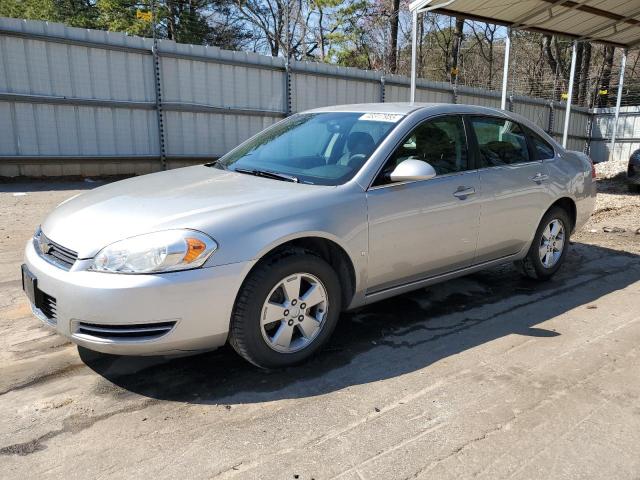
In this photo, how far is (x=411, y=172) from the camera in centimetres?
349

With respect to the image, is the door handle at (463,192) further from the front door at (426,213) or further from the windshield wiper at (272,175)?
the windshield wiper at (272,175)

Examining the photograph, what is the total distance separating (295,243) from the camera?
322cm

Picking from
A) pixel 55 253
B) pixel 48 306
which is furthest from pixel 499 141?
pixel 48 306

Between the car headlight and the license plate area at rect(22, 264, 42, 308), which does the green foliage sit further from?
the car headlight

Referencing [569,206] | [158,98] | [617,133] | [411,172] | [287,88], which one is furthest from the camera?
[617,133]

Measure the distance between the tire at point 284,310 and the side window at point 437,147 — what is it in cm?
86

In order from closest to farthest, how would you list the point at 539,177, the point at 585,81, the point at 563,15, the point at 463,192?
the point at 463,192
the point at 539,177
the point at 563,15
the point at 585,81

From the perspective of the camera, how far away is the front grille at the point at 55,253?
285 centimetres

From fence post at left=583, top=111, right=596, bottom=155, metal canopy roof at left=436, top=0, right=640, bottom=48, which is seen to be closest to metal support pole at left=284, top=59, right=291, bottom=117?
metal canopy roof at left=436, top=0, right=640, bottom=48

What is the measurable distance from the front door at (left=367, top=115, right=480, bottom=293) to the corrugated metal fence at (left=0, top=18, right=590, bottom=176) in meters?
8.77

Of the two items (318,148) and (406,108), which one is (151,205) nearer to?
(318,148)

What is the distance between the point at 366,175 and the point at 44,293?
204 centimetres

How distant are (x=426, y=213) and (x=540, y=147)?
1893 millimetres

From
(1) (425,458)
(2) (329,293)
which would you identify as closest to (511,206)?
(2) (329,293)
